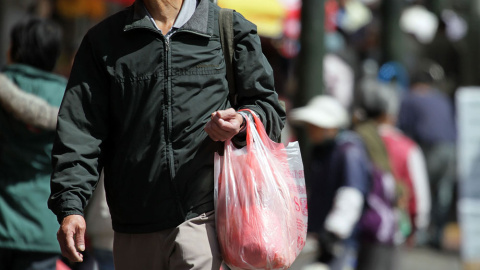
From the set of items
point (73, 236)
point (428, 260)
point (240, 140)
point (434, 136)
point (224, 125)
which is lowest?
point (428, 260)

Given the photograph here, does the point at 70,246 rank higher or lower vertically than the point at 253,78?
lower

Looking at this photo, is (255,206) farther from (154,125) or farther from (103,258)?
(103,258)

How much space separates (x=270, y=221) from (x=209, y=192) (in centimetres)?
27

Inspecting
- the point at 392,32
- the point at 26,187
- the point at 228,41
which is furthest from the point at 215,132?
the point at 392,32

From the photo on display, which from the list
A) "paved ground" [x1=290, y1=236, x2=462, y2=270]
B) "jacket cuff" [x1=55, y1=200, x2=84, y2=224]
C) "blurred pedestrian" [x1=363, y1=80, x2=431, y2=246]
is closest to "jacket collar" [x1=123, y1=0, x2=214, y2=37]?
"jacket cuff" [x1=55, y1=200, x2=84, y2=224]

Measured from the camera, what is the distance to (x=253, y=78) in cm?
357

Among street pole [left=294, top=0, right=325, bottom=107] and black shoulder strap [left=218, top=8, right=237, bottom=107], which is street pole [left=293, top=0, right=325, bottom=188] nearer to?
street pole [left=294, top=0, right=325, bottom=107]

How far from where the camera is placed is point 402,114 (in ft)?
38.0

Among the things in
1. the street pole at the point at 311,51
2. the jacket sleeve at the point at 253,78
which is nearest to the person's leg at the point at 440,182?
the street pole at the point at 311,51

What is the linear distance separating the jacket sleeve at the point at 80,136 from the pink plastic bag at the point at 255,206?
1.56ft

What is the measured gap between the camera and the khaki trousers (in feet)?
11.2

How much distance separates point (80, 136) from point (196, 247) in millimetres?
605

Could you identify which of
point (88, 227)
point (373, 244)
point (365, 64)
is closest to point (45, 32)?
point (88, 227)

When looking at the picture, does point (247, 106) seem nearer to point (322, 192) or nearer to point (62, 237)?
point (62, 237)
